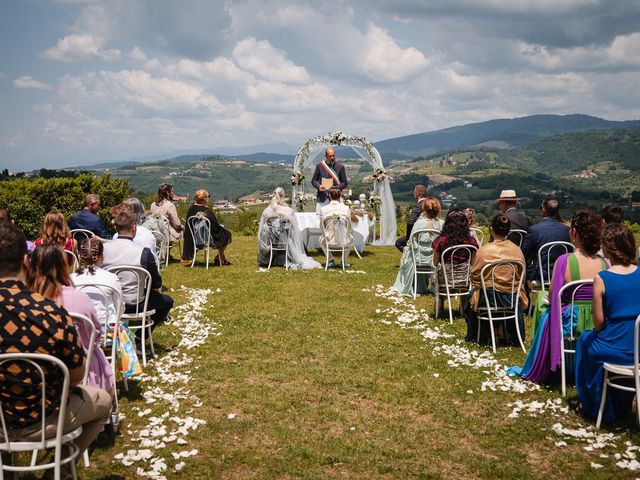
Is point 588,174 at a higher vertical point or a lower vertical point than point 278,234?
higher

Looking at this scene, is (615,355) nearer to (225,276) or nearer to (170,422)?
(170,422)

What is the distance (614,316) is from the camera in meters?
4.29

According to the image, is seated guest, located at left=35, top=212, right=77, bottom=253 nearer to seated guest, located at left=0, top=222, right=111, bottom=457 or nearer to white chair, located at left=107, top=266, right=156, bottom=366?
white chair, located at left=107, top=266, right=156, bottom=366

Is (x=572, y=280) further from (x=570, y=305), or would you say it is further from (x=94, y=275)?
(x=94, y=275)

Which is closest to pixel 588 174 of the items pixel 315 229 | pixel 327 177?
pixel 327 177

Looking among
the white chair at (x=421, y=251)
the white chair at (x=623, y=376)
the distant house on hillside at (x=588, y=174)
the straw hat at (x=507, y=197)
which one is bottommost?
the white chair at (x=623, y=376)

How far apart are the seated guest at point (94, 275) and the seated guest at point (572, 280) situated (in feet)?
13.1

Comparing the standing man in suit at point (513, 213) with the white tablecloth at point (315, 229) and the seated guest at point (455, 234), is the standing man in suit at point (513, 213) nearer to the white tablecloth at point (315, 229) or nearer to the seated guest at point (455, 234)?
the seated guest at point (455, 234)

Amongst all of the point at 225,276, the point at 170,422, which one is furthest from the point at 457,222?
the point at 225,276

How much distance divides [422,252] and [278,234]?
4.01m

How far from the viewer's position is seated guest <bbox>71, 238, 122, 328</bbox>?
4.78 metres

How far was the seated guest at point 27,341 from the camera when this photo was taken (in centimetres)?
284

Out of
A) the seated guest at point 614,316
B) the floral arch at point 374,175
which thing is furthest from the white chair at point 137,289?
the floral arch at point 374,175

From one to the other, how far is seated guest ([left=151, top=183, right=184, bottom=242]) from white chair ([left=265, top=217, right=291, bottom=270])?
2.32 meters
